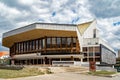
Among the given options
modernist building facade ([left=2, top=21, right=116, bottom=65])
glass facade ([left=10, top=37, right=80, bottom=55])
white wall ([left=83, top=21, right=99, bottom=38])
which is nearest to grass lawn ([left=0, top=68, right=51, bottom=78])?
modernist building facade ([left=2, top=21, right=116, bottom=65])

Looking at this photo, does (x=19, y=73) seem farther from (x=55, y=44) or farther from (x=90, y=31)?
(x=90, y=31)

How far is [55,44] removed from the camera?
62.3 m

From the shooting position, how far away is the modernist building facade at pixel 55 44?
59344mm

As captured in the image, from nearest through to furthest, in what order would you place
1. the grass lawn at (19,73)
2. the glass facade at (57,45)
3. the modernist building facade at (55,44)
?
the grass lawn at (19,73) → the modernist building facade at (55,44) → the glass facade at (57,45)

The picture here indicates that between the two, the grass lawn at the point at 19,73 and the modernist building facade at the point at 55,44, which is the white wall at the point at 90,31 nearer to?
the modernist building facade at the point at 55,44

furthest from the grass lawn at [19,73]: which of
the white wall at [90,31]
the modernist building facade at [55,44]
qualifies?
the white wall at [90,31]

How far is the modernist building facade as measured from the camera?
5934 cm

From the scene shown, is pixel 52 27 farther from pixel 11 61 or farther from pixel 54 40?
pixel 11 61

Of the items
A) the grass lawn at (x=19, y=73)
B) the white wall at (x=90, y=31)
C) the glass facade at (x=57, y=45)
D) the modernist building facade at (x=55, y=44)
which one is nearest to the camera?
the grass lawn at (x=19, y=73)

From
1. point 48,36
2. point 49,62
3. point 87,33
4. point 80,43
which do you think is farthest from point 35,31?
point 87,33

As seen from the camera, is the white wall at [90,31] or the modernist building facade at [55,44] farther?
the white wall at [90,31]

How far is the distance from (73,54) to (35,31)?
10.8 m

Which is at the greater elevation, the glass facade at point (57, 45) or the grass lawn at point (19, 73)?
the glass facade at point (57, 45)

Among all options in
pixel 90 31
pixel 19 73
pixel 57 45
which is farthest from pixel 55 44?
pixel 19 73
